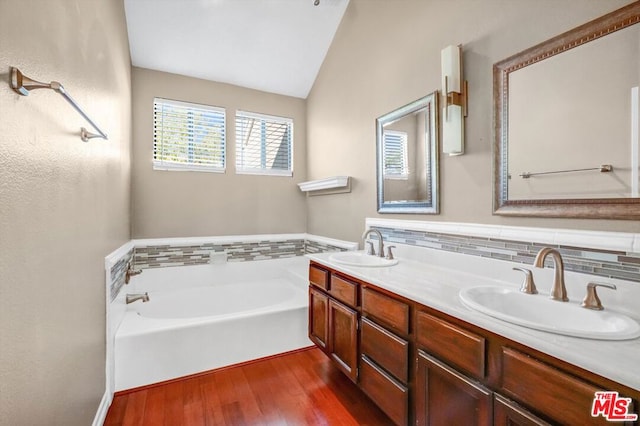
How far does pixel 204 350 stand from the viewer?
7.23 ft

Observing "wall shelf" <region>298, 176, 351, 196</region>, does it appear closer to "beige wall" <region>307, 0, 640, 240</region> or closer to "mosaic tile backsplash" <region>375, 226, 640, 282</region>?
"beige wall" <region>307, 0, 640, 240</region>

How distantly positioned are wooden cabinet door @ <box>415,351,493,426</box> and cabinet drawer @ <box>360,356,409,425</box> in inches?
3.1

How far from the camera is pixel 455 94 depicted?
1.68m

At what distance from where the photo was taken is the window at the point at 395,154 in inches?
85.1

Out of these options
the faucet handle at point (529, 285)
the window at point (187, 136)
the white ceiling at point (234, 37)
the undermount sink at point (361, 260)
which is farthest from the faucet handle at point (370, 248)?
the white ceiling at point (234, 37)

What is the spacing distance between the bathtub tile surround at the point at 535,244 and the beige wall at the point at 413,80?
5cm

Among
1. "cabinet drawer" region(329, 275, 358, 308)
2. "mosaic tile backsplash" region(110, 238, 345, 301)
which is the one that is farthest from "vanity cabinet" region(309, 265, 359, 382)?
"mosaic tile backsplash" region(110, 238, 345, 301)

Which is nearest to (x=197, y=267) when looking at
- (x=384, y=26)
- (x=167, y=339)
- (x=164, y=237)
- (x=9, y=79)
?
(x=164, y=237)

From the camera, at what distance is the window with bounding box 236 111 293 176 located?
3.38m

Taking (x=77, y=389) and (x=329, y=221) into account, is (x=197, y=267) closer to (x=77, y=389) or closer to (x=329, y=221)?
(x=329, y=221)

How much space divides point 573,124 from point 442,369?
118cm

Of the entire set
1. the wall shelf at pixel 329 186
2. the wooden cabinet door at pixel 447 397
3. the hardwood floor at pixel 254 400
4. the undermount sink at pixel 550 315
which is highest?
the wall shelf at pixel 329 186

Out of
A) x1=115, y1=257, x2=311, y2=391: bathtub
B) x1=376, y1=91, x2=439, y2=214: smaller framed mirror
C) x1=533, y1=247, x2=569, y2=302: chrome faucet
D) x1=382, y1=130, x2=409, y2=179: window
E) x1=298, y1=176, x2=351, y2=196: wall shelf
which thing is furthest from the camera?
x1=298, y1=176, x2=351, y2=196: wall shelf

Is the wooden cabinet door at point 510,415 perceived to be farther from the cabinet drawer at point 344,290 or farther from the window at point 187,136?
the window at point 187,136
